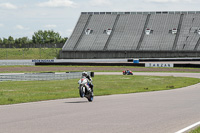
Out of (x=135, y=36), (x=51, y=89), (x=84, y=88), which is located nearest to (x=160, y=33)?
(x=135, y=36)

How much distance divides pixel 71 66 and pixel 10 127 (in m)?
55.8

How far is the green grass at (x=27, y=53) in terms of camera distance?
97.6 meters

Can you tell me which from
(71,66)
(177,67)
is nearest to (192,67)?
(177,67)

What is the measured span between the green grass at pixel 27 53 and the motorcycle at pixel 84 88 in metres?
79.7

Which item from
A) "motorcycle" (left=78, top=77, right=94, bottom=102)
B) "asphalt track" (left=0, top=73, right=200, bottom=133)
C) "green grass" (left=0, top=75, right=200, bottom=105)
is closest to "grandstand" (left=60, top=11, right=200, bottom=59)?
"green grass" (left=0, top=75, right=200, bottom=105)

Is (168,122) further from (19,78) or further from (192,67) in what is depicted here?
(192,67)

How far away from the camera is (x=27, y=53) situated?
10194 cm

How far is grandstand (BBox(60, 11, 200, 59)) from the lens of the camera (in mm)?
92938

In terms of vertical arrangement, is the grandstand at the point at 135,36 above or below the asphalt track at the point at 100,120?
above

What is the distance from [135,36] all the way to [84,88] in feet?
267

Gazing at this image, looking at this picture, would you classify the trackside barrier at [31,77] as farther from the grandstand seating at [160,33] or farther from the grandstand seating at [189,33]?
the grandstand seating at [189,33]

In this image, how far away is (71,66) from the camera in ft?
216

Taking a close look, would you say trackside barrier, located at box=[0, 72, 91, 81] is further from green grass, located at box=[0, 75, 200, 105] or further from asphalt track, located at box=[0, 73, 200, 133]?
asphalt track, located at box=[0, 73, 200, 133]

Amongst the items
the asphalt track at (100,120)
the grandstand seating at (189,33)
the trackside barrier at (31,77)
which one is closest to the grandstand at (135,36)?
the grandstand seating at (189,33)
